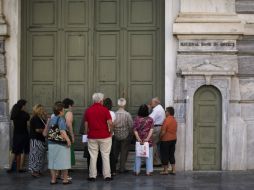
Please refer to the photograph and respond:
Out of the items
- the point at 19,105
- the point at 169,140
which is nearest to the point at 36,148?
the point at 19,105

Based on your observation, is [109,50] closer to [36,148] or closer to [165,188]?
[36,148]

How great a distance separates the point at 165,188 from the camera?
1238cm

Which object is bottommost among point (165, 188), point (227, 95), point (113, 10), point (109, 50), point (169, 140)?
point (165, 188)

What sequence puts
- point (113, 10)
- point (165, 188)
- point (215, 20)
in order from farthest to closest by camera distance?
1. point (113, 10)
2. point (215, 20)
3. point (165, 188)

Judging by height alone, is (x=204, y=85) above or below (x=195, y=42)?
below

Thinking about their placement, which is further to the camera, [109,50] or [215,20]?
[109,50]

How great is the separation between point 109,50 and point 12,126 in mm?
3203

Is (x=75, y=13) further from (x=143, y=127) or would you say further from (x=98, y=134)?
(x=98, y=134)

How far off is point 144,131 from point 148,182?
131 centimetres

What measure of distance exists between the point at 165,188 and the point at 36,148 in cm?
328

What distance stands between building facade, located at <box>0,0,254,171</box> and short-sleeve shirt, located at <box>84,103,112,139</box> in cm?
234

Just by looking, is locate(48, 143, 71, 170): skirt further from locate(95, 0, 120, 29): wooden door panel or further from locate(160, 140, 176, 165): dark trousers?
locate(95, 0, 120, 29): wooden door panel

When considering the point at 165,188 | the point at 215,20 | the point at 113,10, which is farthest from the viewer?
the point at 113,10

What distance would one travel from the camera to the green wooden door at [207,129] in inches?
579
